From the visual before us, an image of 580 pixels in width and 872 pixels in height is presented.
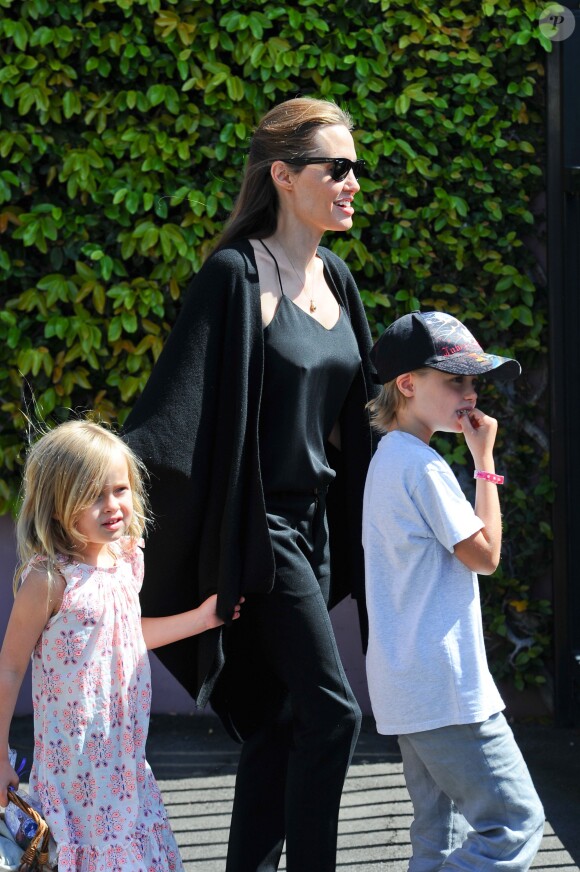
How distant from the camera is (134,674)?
245cm

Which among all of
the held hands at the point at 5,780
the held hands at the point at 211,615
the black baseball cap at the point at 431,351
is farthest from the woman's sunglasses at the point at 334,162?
the held hands at the point at 5,780

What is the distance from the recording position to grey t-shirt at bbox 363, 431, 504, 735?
2336 mm

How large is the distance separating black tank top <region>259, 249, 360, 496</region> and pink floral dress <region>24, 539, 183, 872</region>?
0.46m

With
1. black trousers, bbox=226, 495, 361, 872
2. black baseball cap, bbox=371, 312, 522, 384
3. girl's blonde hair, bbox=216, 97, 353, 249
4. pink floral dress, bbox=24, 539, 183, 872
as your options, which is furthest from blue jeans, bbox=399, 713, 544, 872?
girl's blonde hair, bbox=216, 97, 353, 249

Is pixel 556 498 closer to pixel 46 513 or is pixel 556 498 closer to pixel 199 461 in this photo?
pixel 199 461

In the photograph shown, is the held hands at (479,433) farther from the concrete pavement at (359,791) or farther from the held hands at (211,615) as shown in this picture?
the concrete pavement at (359,791)

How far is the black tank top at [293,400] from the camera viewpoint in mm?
2566

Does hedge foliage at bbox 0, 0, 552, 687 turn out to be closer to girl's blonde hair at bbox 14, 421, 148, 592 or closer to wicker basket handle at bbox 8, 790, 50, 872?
girl's blonde hair at bbox 14, 421, 148, 592

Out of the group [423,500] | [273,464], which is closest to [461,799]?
[423,500]

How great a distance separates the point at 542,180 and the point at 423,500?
2384 mm

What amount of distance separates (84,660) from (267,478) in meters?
0.56

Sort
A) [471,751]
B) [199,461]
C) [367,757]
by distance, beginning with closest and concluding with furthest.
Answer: [471,751] < [199,461] < [367,757]

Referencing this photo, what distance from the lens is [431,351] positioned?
252cm

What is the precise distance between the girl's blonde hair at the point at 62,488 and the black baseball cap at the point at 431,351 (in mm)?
602
